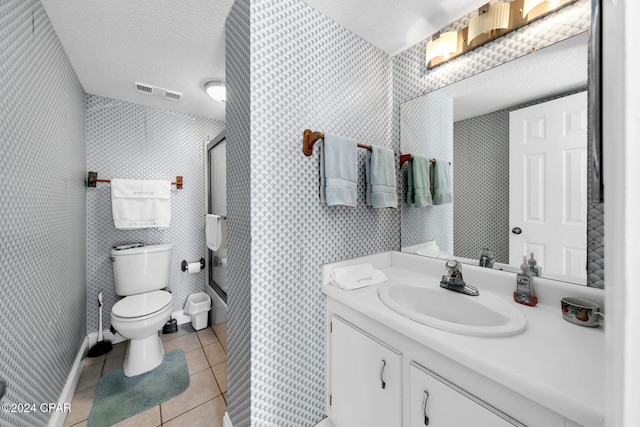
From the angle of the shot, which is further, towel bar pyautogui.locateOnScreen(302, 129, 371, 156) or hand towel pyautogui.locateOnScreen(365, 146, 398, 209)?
hand towel pyautogui.locateOnScreen(365, 146, 398, 209)

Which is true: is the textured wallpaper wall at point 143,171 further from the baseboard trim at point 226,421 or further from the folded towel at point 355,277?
the folded towel at point 355,277

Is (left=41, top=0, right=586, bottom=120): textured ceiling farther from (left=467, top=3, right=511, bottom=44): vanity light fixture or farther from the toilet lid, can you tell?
the toilet lid

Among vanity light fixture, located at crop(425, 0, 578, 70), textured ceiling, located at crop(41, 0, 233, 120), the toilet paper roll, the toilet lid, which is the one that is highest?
textured ceiling, located at crop(41, 0, 233, 120)

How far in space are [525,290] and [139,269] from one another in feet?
8.86

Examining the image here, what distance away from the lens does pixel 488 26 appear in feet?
3.94

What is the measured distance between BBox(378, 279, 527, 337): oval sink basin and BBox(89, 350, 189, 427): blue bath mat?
1.64 meters

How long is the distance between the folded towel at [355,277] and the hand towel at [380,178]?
1.18 feet

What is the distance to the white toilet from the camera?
1.79 meters

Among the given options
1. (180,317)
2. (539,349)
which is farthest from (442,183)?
(180,317)

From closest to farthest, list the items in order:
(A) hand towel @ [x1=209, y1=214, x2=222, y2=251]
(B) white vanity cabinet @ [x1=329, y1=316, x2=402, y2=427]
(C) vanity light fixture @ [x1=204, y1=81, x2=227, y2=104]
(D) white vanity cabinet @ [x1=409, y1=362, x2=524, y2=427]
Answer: (D) white vanity cabinet @ [x1=409, y1=362, x2=524, y2=427] → (B) white vanity cabinet @ [x1=329, y1=316, x2=402, y2=427] → (C) vanity light fixture @ [x1=204, y1=81, x2=227, y2=104] → (A) hand towel @ [x1=209, y1=214, x2=222, y2=251]

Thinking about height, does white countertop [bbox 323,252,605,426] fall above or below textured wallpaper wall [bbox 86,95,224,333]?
below

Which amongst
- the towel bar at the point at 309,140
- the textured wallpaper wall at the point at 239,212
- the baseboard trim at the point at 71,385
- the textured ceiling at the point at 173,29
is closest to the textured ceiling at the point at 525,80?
the textured ceiling at the point at 173,29

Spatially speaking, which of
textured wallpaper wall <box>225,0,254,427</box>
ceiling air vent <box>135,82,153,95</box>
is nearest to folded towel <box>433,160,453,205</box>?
textured wallpaper wall <box>225,0,254,427</box>

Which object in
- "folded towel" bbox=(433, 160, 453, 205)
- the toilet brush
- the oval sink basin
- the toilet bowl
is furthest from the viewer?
the toilet brush
